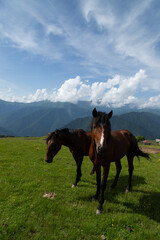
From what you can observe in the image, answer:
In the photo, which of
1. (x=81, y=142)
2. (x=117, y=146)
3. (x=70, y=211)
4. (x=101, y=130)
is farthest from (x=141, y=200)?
(x=101, y=130)

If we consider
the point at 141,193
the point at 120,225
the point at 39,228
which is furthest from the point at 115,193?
the point at 39,228

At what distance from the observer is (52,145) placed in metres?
6.46

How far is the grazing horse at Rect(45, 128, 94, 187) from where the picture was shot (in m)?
6.53

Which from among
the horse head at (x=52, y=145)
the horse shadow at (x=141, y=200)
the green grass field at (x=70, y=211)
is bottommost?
the horse shadow at (x=141, y=200)

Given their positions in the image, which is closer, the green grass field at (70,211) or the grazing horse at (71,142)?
the green grass field at (70,211)

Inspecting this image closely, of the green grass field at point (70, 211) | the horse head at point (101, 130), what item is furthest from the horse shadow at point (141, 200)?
the horse head at point (101, 130)

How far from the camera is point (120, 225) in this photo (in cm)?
439

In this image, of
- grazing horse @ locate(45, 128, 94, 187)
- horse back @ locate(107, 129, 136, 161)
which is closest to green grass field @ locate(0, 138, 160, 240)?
grazing horse @ locate(45, 128, 94, 187)

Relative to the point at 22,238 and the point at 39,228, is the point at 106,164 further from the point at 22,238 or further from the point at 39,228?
the point at 22,238

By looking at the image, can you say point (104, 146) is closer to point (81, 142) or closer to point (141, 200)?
point (81, 142)

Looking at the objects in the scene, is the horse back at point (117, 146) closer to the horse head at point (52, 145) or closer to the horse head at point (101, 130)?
the horse head at point (101, 130)

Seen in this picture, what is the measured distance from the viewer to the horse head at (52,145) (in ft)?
21.0

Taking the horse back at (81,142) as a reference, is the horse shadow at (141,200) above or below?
below

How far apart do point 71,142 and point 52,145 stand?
3.91ft
